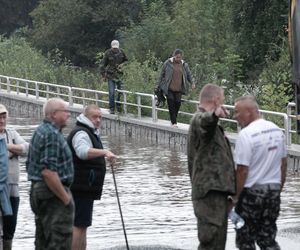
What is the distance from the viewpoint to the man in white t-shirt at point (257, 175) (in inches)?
406

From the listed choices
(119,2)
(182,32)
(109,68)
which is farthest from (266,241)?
(119,2)

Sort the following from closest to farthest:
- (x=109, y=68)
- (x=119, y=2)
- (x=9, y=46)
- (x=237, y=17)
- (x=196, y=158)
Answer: (x=196, y=158), (x=109, y=68), (x=237, y=17), (x=9, y=46), (x=119, y=2)

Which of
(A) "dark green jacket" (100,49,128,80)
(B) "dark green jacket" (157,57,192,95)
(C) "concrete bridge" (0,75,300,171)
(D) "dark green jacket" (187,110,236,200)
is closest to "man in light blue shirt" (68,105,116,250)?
(D) "dark green jacket" (187,110,236,200)

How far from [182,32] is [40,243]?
3632 centimetres

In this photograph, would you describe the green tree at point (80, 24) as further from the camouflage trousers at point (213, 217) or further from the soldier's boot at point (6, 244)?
the camouflage trousers at point (213, 217)

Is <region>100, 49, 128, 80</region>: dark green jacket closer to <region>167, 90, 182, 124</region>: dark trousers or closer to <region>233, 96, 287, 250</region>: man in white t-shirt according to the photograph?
<region>167, 90, 182, 124</region>: dark trousers

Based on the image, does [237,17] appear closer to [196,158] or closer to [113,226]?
[113,226]

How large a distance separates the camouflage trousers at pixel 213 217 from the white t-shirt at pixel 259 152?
0.28m

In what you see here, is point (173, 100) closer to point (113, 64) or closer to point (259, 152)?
point (113, 64)

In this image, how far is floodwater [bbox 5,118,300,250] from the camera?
1345 centimetres

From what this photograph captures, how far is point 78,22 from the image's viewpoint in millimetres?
62875

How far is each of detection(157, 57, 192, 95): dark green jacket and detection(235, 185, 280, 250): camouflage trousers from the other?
14.9 meters

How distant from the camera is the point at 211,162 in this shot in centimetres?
1023

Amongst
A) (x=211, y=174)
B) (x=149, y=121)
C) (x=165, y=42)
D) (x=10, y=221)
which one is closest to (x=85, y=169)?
(x=10, y=221)
